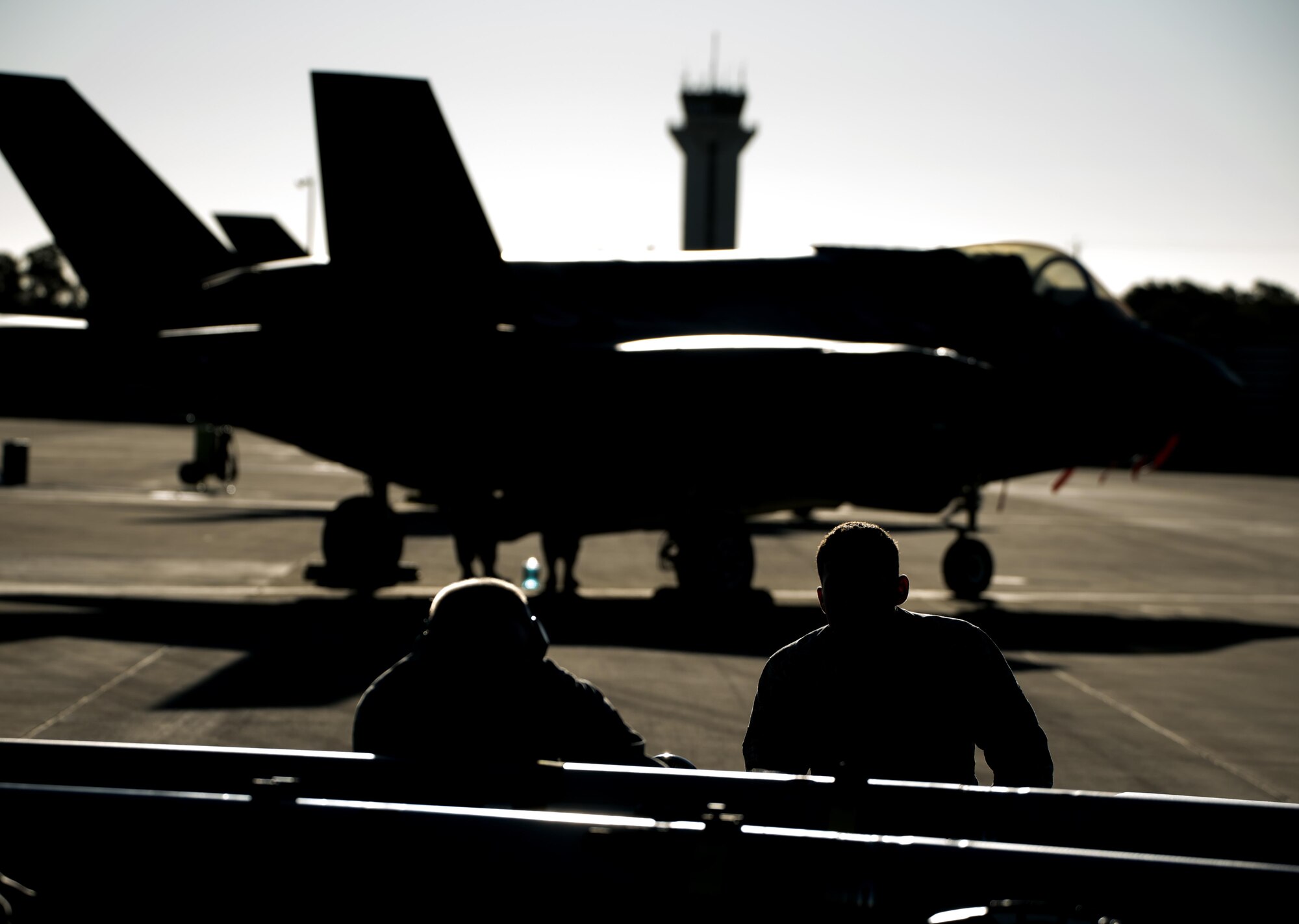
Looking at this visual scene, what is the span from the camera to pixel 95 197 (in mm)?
13102

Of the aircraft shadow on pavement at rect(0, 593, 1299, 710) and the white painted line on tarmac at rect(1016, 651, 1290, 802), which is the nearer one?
the white painted line on tarmac at rect(1016, 651, 1290, 802)

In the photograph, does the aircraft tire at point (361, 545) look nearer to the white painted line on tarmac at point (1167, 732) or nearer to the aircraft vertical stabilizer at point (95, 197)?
the aircraft vertical stabilizer at point (95, 197)

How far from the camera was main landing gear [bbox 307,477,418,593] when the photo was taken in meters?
13.2

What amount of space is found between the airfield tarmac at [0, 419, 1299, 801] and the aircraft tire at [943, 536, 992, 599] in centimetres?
25

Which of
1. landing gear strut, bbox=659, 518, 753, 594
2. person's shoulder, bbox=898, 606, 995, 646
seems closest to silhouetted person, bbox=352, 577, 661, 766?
person's shoulder, bbox=898, 606, 995, 646

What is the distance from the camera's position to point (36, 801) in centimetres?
260

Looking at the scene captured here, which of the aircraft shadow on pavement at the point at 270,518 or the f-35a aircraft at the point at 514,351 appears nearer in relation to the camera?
the f-35a aircraft at the point at 514,351

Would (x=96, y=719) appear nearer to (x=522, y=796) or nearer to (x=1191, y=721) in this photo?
(x=522, y=796)

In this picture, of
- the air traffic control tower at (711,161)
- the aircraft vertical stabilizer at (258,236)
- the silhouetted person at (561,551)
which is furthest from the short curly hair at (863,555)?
the air traffic control tower at (711,161)

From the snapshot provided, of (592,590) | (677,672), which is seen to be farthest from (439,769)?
(592,590)

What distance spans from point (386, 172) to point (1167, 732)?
8.85 metres

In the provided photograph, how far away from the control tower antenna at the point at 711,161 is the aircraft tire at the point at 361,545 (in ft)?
213

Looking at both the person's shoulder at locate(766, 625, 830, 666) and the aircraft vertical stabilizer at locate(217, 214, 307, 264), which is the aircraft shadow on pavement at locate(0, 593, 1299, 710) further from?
the aircraft vertical stabilizer at locate(217, 214, 307, 264)

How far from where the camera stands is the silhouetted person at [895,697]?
131 inches
